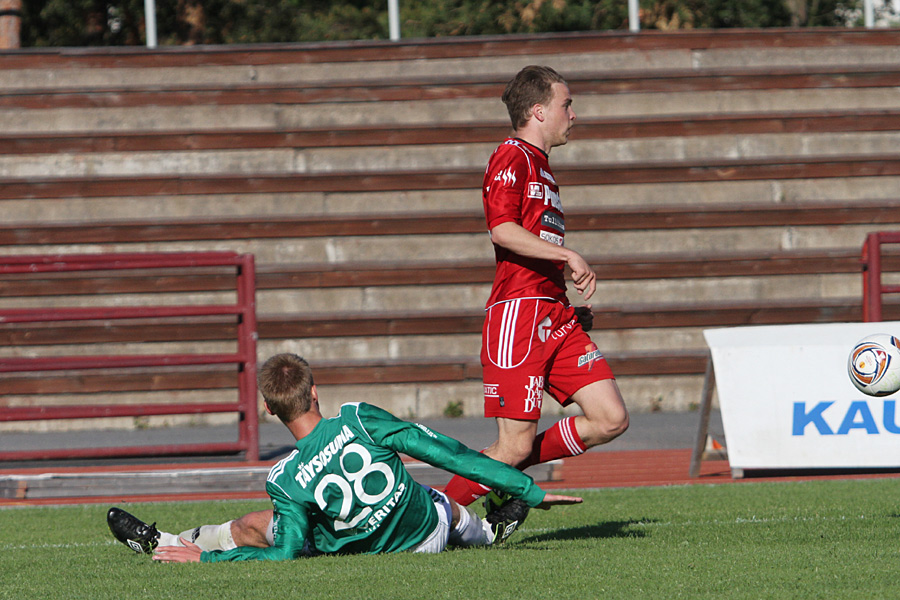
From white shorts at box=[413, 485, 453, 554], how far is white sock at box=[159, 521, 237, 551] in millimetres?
861

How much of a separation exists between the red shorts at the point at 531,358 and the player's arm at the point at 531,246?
263mm

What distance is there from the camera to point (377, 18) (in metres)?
27.2

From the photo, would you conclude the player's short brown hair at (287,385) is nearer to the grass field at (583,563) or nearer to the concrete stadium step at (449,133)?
the grass field at (583,563)

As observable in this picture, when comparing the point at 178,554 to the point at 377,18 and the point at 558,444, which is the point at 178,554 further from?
the point at 377,18

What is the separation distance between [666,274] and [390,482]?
27.6 feet

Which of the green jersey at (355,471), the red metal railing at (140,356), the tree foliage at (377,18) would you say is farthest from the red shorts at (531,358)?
the tree foliage at (377,18)

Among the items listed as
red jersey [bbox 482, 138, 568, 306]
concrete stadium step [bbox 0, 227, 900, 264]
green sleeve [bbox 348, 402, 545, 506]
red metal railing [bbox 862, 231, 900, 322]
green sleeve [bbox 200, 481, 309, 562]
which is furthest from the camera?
concrete stadium step [bbox 0, 227, 900, 264]

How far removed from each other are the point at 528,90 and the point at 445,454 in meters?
1.84

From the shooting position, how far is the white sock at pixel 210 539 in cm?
472

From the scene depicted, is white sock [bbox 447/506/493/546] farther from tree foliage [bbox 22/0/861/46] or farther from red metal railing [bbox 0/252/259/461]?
tree foliage [bbox 22/0/861/46]

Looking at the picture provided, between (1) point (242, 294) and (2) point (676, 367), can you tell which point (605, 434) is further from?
(2) point (676, 367)

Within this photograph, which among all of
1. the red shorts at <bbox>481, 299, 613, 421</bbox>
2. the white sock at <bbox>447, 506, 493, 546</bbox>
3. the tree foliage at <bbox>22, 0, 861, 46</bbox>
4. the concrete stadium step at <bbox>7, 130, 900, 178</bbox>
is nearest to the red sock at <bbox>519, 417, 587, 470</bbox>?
the red shorts at <bbox>481, 299, 613, 421</bbox>

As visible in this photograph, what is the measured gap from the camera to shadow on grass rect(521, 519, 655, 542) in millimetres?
4957

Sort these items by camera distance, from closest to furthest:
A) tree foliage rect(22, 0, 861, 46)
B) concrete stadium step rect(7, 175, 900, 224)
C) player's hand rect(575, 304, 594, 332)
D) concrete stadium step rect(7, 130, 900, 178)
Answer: player's hand rect(575, 304, 594, 332), concrete stadium step rect(7, 175, 900, 224), concrete stadium step rect(7, 130, 900, 178), tree foliage rect(22, 0, 861, 46)
